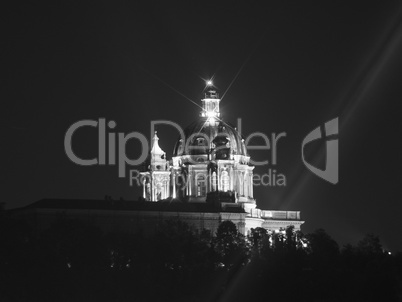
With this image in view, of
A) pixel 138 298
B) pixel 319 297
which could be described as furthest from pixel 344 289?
pixel 138 298

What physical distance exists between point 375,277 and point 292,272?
648cm

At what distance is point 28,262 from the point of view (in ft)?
654

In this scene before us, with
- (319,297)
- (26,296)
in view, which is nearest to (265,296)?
(319,297)

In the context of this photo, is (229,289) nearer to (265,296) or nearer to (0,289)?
(265,296)

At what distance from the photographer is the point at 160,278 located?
19900 cm

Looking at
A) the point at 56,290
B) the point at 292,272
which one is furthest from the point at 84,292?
the point at 292,272

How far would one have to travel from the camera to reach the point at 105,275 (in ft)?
652

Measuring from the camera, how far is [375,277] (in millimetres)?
197375

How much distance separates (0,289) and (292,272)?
72.0ft

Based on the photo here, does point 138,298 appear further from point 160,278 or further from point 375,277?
point 375,277

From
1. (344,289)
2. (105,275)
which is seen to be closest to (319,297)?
(344,289)

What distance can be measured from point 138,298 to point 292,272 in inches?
494

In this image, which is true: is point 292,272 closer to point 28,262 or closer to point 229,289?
point 229,289

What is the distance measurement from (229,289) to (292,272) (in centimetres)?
495
